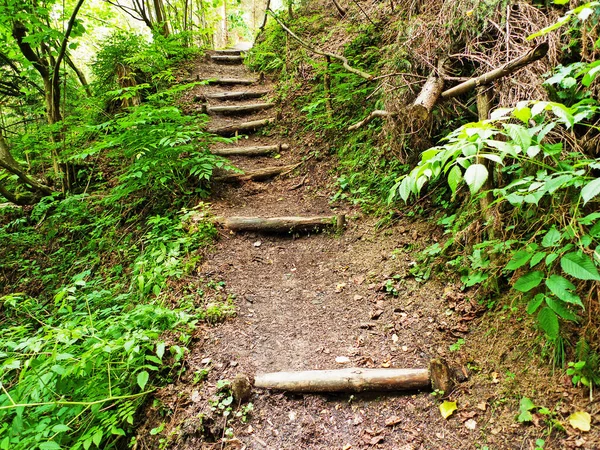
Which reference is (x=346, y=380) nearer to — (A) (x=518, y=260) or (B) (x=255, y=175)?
(A) (x=518, y=260)

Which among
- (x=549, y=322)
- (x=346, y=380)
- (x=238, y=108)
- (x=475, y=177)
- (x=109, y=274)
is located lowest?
(x=109, y=274)

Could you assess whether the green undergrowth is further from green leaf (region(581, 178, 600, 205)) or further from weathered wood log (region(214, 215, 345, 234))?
green leaf (region(581, 178, 600, 205))

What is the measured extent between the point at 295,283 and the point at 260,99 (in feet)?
16.5

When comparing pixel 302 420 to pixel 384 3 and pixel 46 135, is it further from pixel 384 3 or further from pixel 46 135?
pixel 46 135

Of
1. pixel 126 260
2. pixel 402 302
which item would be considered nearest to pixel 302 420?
pixel 402 302

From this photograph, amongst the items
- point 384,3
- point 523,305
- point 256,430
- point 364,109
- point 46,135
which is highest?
point 384,3

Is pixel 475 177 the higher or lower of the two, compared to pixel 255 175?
higher

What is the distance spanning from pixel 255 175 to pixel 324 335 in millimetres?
3143

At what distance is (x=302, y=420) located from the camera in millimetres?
2115

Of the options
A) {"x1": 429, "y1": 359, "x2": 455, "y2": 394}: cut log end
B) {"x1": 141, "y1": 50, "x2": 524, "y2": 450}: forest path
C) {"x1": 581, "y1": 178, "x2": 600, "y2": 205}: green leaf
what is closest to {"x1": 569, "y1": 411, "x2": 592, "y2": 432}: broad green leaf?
{"x1": 141, "y1": 50, "x2": 524, "y2": 450}: forest path

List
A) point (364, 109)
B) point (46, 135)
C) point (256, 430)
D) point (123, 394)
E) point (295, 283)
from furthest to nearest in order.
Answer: point (46, 135) → point (364, 109) → point (295, 283) → point (123, 394) → point (256, 430)

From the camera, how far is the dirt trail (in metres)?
2.00

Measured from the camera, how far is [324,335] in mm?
2736

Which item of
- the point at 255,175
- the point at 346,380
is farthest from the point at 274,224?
the point at 346,380
